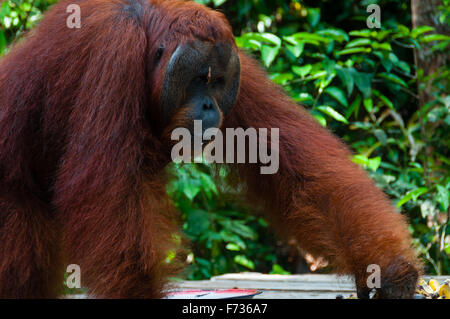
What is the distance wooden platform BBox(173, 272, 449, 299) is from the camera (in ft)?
10.5

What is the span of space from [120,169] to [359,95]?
8.85ft

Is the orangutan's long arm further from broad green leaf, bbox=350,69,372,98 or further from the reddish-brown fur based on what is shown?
broad green leaf, bbox=350,69,372,98

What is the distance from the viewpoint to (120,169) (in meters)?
2.14

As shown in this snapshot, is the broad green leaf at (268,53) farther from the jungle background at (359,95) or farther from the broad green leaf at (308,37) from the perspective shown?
the broad green leaf at (308,37)

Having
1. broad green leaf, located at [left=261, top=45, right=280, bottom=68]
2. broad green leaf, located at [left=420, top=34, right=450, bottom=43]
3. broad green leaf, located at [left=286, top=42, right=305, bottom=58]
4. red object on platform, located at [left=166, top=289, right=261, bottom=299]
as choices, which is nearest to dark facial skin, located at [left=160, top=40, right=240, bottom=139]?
red object on platform, located at [left=166, top=289, right=261, bottom=299]

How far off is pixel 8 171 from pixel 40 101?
303 millimetres

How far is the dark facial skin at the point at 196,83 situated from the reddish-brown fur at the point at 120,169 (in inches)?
1.6

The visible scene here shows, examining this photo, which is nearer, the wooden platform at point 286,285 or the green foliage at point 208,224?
the wooden platform at point 286,285

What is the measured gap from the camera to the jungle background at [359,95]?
414cm

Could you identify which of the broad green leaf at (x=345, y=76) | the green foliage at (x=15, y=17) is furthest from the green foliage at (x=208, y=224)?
the green foliage at (x=15, y=17)

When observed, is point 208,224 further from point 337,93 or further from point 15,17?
point 15,17
